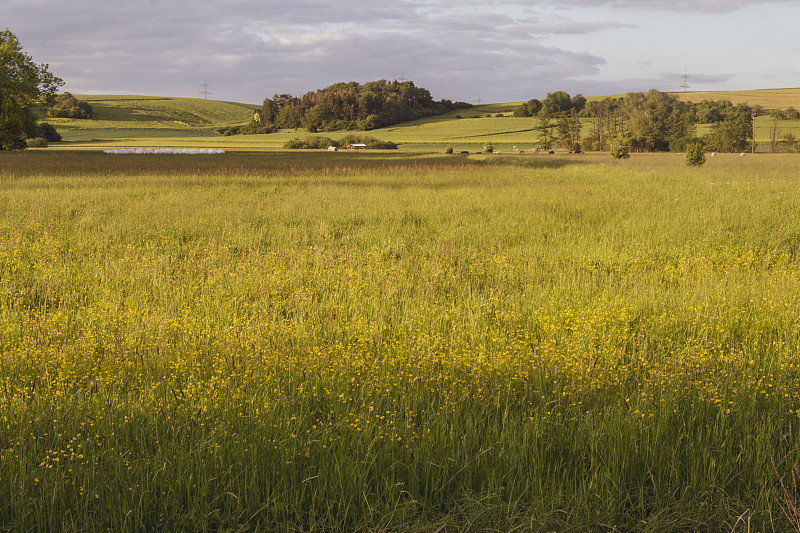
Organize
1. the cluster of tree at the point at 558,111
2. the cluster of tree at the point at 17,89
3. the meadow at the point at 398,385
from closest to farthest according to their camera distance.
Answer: the meadow at the point at 398,385, the cluster of tree at the point at 17,89, the cluster of tree at the point at 558,111

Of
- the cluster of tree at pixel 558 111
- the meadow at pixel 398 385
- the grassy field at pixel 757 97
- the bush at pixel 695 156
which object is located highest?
the grassy field at pixel 757 97

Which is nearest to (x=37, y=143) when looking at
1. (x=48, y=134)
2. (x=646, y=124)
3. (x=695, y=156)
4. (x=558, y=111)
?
(x=48, y=134)

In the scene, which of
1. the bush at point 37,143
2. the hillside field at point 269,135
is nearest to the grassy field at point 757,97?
the hillside field at point 269,135

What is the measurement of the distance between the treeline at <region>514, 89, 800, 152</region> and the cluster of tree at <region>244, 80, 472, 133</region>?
30.8m

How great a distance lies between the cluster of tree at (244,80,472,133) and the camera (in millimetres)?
127062

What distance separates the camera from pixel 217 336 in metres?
5.45

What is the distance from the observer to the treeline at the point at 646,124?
267 ft

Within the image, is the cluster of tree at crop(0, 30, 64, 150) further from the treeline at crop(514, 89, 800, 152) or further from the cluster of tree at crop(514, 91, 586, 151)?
the cluster of tree at crop(514, 91, 586, 151)

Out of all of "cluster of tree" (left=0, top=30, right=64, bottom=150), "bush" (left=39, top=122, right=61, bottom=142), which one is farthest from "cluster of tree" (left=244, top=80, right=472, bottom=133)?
"cluster of tree" (left=0, top=30, right=64, bottom=150)

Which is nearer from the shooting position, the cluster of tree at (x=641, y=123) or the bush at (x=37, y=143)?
the bush at (x=37, y=143)

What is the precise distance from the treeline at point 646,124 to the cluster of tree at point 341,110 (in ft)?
101

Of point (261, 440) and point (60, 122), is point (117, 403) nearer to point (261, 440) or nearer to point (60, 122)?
point (261, 440)

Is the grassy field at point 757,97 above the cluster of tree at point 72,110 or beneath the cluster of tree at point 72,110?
above

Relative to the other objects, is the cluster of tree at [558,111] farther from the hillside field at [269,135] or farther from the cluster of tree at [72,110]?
the cluster of tree at [72,110]
